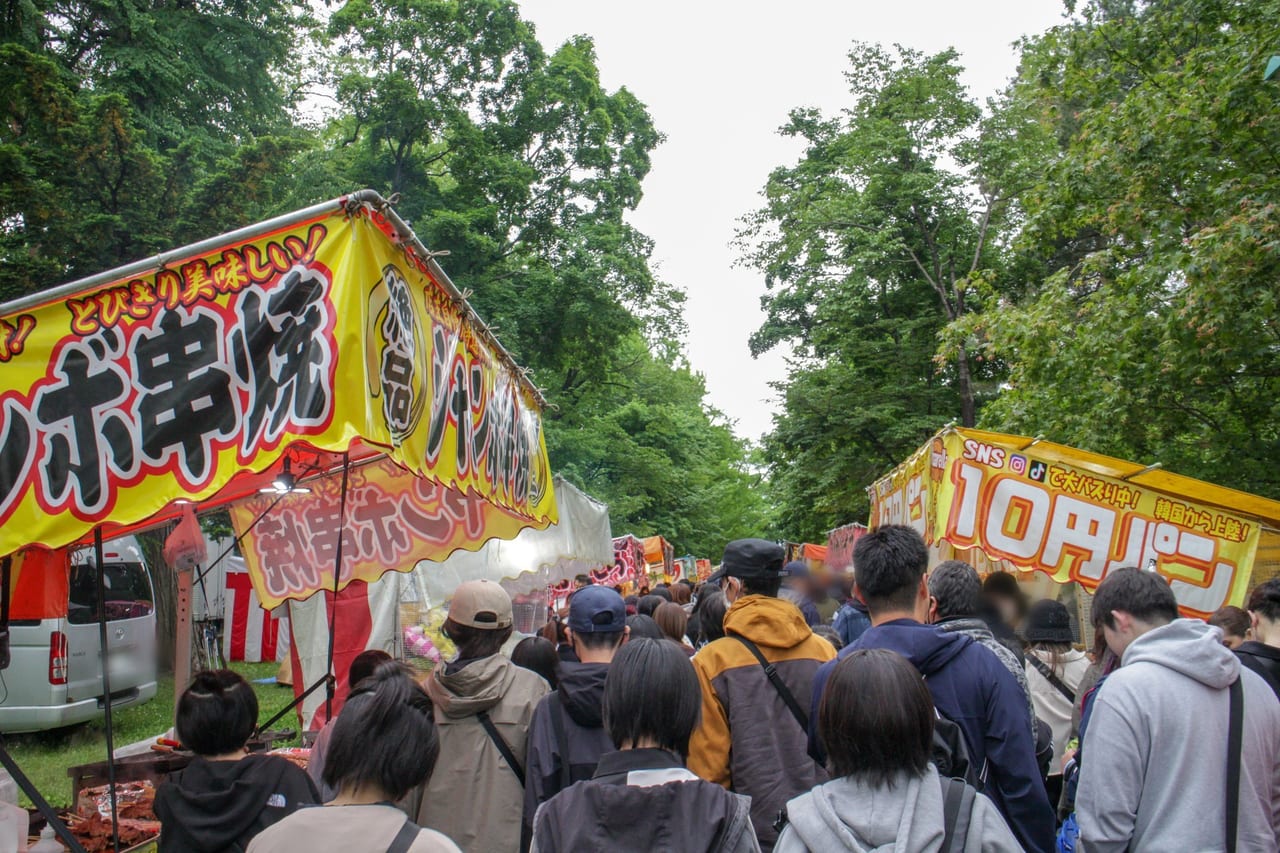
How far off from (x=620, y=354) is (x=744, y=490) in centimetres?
2612

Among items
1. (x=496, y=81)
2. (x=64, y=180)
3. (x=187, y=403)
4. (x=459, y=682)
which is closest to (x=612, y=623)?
(x=459, y=682)

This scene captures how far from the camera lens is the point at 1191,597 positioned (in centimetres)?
691

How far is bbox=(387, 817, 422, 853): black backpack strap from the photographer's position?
2258 mm

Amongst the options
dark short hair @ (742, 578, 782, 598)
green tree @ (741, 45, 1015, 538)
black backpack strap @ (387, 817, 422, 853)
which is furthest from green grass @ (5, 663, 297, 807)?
green tree @ (741, 45, 1015, 538)

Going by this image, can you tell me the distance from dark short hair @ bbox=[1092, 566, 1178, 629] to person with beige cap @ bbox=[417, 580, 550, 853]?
2.31 metres

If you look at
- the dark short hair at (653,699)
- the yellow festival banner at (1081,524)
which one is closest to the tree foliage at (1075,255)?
the yellow festival banner at (1081,524)

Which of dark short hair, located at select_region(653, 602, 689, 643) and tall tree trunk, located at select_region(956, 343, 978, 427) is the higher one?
tall tree trunk, located at select_region(956, 343, 978, 427)

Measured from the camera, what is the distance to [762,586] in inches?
147

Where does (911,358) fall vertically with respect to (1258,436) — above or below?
above

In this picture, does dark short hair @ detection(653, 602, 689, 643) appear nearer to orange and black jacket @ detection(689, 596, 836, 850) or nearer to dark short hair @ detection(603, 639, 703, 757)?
orange and black jacket @ detection(689, 596, 836, 850)

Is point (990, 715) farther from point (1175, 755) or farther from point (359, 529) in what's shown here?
point (359, 529)

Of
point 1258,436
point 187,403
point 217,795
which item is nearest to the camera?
point 217,795

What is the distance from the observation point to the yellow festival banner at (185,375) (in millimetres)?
3350

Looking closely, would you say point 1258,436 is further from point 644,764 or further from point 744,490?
point 744,490
